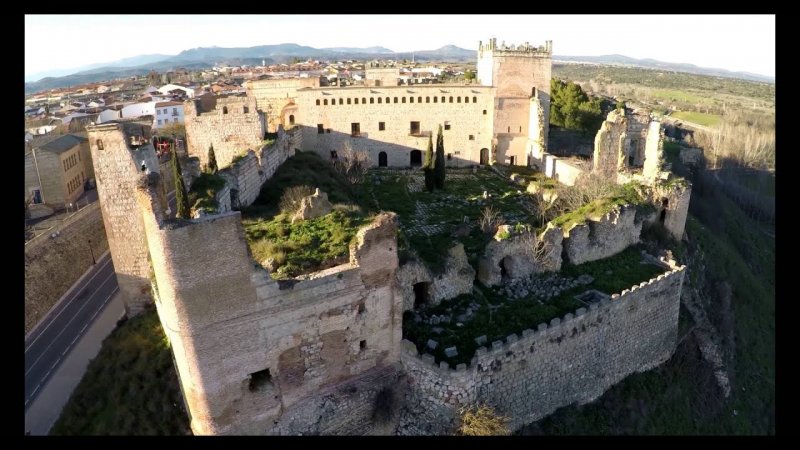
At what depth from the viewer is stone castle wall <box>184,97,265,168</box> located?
23.2m

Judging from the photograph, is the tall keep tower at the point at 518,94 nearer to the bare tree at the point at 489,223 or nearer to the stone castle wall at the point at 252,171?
the bare tree at the point at 489,223

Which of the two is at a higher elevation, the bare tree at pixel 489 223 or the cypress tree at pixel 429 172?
the cypress tree at pixel 429 172

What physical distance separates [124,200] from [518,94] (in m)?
26.9

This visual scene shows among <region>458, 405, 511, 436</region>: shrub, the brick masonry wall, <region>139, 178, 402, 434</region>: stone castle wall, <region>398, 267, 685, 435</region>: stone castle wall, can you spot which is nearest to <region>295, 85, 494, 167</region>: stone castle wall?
the brick masonry wall

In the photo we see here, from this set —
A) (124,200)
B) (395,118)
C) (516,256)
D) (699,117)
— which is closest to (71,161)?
(395,118)

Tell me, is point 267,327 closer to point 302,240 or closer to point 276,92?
point 302,240

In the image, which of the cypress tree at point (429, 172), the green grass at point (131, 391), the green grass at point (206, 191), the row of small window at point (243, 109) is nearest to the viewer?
the green grass at point (131, 391)

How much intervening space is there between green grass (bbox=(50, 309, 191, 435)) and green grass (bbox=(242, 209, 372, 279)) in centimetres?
395

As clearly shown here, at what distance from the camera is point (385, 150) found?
36.8 meters

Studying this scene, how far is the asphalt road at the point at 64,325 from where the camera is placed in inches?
711

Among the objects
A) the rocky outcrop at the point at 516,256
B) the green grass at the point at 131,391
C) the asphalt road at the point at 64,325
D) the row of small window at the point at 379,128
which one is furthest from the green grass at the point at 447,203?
the asphalt road at the point at 64,325

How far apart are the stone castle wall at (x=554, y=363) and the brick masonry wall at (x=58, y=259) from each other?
16.7 meters

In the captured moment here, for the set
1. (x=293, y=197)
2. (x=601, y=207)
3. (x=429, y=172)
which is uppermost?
(x=293, y=197)

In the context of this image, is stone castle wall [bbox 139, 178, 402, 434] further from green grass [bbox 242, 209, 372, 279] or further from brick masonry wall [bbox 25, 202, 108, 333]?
brick masonry wall [bbox 25, 202, 108, 333]
